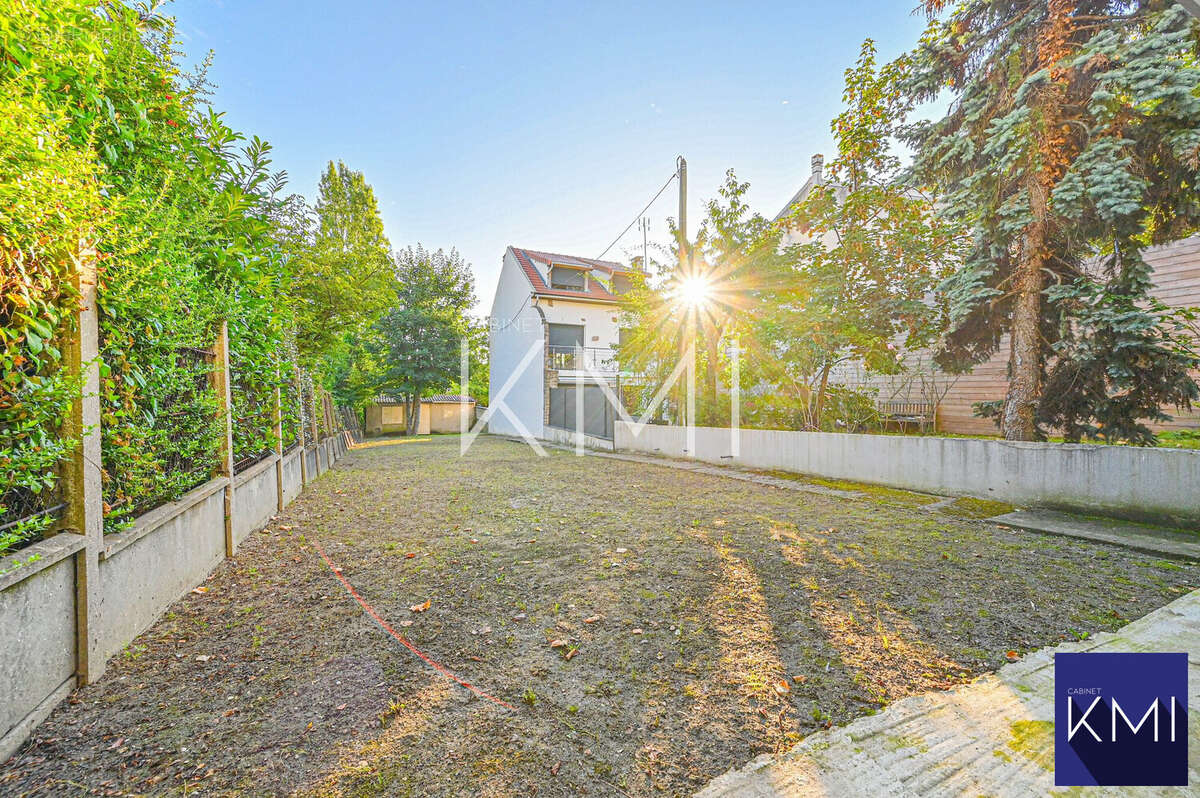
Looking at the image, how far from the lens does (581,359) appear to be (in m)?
16.2

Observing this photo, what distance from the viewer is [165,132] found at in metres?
2.54

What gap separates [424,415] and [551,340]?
23.0 feet

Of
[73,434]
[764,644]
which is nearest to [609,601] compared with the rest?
[764,644]

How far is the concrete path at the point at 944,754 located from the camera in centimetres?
145

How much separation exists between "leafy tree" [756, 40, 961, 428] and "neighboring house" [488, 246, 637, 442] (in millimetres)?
5990

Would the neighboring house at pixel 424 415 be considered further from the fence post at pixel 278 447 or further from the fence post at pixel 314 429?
the fence post at pixel 278 447

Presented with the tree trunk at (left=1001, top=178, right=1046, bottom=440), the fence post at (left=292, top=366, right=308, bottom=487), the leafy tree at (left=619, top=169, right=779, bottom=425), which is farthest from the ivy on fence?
the tree trunk at (left=1001, top=178, right=1046, bottom=440)

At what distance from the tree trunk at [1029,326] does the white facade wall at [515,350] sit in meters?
11.4

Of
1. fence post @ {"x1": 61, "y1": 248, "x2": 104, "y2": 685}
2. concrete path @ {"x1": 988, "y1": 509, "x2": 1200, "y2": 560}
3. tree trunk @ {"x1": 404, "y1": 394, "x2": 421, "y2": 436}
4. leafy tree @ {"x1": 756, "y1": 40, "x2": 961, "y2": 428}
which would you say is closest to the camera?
fence post @ {"x1": 61, "y1": 248, "x2": 104, "y2": 685}

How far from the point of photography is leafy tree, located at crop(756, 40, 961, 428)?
759 cm

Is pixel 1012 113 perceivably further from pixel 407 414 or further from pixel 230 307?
pixel 407 414

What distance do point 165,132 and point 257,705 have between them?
2.85 meters

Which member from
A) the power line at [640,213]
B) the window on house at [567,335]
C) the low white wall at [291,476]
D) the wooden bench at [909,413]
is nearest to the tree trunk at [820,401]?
the wooden bench at [909,413]

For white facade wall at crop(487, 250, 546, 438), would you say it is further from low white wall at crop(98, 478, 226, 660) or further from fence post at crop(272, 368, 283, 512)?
low white wall at crop(98, 478, 226, 660)
